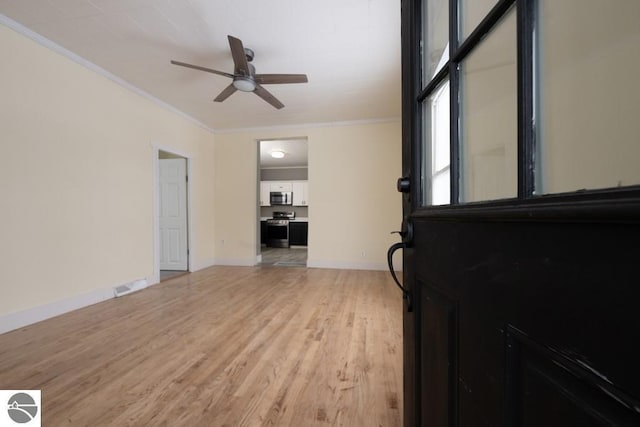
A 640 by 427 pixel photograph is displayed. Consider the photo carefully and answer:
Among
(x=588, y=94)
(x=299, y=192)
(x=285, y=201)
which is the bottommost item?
(x=588, y=94)

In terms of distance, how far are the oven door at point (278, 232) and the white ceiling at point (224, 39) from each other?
4500mm

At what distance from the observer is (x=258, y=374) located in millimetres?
1627

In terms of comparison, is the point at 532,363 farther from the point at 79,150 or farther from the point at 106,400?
the point at 79,150

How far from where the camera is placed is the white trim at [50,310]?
2.23 meters

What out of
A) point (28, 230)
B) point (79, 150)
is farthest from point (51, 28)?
point (28, 230)

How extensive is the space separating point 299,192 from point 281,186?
2.05 ft

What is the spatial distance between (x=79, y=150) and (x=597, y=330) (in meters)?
3.94

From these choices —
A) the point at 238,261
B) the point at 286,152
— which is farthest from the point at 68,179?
the point at 286,152

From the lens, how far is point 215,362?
69.6 inches

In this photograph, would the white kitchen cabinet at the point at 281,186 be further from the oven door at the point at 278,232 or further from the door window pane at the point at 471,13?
the door window pane at the point at 471,13

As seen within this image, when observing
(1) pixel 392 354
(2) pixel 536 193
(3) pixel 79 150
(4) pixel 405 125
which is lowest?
(1) pixel 392 354

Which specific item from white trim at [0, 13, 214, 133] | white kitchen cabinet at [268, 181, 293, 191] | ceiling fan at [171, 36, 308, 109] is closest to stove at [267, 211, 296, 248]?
white kitchen cabinet at [268, 181, 293, 191]

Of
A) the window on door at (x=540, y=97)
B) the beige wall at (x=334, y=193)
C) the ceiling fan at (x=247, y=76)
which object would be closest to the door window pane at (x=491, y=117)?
the window on door at (x=540, y=97)

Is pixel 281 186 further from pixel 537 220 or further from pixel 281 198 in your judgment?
pixel 537 220
